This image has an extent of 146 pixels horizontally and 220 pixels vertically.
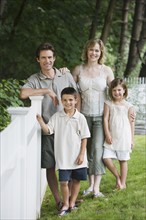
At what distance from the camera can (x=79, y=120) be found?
5.41 metres

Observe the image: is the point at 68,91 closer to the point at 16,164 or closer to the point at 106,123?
the point at 106,123

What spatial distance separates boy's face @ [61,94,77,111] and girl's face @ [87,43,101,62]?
2.57ft

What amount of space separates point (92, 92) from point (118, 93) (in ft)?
1.59

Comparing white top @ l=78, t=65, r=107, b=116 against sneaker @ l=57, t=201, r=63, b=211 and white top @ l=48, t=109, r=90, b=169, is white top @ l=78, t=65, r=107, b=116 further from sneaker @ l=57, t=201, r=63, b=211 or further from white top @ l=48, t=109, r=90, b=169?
sneaker @ l=57, t=201, r=63, b=211

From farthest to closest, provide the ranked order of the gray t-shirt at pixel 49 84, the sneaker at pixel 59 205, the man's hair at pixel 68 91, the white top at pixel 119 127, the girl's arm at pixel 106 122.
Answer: the white top at pixel 119 127 < the girl's arm at pixel 106 122 < the sneaker at pixel 59 205 < the gray t-shirt at pixel 49 84 < the man's hair at pixel 68 91

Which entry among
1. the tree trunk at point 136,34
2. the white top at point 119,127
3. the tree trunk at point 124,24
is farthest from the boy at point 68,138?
the tree trunk at point 124,24

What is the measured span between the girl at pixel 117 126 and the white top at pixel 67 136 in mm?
852

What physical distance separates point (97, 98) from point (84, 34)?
11831mm

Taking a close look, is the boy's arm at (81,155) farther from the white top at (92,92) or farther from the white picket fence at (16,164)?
the white top at (92,92)

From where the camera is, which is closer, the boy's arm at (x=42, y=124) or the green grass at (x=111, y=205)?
the boy's arm at (x=42, y=124)

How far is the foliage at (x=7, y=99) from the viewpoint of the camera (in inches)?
232

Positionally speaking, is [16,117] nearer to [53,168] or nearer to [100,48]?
[53,168]

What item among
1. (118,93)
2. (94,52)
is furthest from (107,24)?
(94,52)

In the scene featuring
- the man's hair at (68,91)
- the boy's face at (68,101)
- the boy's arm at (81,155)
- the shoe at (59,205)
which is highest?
the man's hair at (68,91)
